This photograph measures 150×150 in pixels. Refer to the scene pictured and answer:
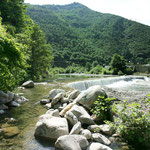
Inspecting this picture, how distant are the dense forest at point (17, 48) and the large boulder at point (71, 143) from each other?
147 inches

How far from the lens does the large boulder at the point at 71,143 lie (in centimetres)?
371

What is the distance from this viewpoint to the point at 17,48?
6.08 meters

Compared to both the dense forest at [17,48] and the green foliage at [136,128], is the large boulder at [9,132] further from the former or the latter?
the green foliage at [136,128]

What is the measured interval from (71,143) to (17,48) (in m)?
4.25

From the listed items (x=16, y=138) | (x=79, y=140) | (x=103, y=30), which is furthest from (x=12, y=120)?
(x=103, y=30)

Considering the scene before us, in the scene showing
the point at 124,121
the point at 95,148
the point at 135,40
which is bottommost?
the point at 95,148

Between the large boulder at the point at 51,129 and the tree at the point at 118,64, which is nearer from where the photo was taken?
the large boulder at the point at 51,129

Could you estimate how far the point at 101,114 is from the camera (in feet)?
18.5

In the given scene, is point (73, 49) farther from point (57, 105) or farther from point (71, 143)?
point (71, 143)

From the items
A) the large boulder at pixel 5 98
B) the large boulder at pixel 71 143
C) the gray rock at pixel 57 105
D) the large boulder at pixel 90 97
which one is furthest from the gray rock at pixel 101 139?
the large boulder at pixel 5 98

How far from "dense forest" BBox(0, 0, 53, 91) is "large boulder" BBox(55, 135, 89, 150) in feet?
12.3

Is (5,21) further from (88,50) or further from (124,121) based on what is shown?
(88,50)

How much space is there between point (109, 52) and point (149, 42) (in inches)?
864

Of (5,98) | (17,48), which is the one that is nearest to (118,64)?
(5,98)
